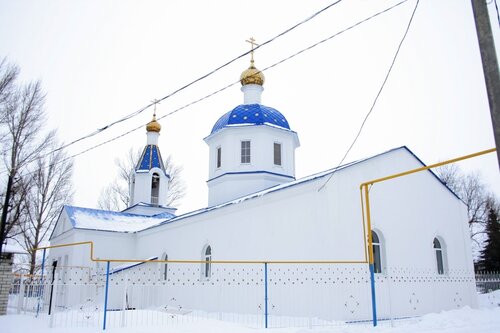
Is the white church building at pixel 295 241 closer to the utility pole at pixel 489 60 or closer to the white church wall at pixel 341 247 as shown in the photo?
the white church wall at pixel 341 247

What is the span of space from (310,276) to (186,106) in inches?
239

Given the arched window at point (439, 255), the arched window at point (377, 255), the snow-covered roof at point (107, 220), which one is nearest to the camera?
the arched window at point (377, 255)

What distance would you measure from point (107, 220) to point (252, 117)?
1084cm

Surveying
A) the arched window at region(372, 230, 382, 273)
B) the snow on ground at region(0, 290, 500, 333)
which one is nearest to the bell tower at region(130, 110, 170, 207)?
the snow on ground at region(0, 290, 500, 333)

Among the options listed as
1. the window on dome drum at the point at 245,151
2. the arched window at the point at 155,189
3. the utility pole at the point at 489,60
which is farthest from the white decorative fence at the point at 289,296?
the arched window at the point at 155,189

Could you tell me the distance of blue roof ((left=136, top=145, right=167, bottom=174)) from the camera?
27047 mm

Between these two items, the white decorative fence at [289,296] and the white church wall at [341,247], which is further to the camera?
the white church wall at [341,247]

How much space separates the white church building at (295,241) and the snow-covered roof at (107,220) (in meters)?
0.94

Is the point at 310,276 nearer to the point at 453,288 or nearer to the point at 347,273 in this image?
the point at 347,273

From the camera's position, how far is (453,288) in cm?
1392

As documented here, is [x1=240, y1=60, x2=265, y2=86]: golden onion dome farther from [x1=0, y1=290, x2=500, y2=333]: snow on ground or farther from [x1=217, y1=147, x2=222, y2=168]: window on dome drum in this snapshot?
[x1=0, y1=290, x2=500, y2=333]: snow on ground

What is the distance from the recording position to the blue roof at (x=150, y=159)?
27047mm

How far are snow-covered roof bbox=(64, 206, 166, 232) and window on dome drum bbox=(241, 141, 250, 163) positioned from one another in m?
7.64

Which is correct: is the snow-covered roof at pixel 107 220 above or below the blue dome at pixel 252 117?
below
